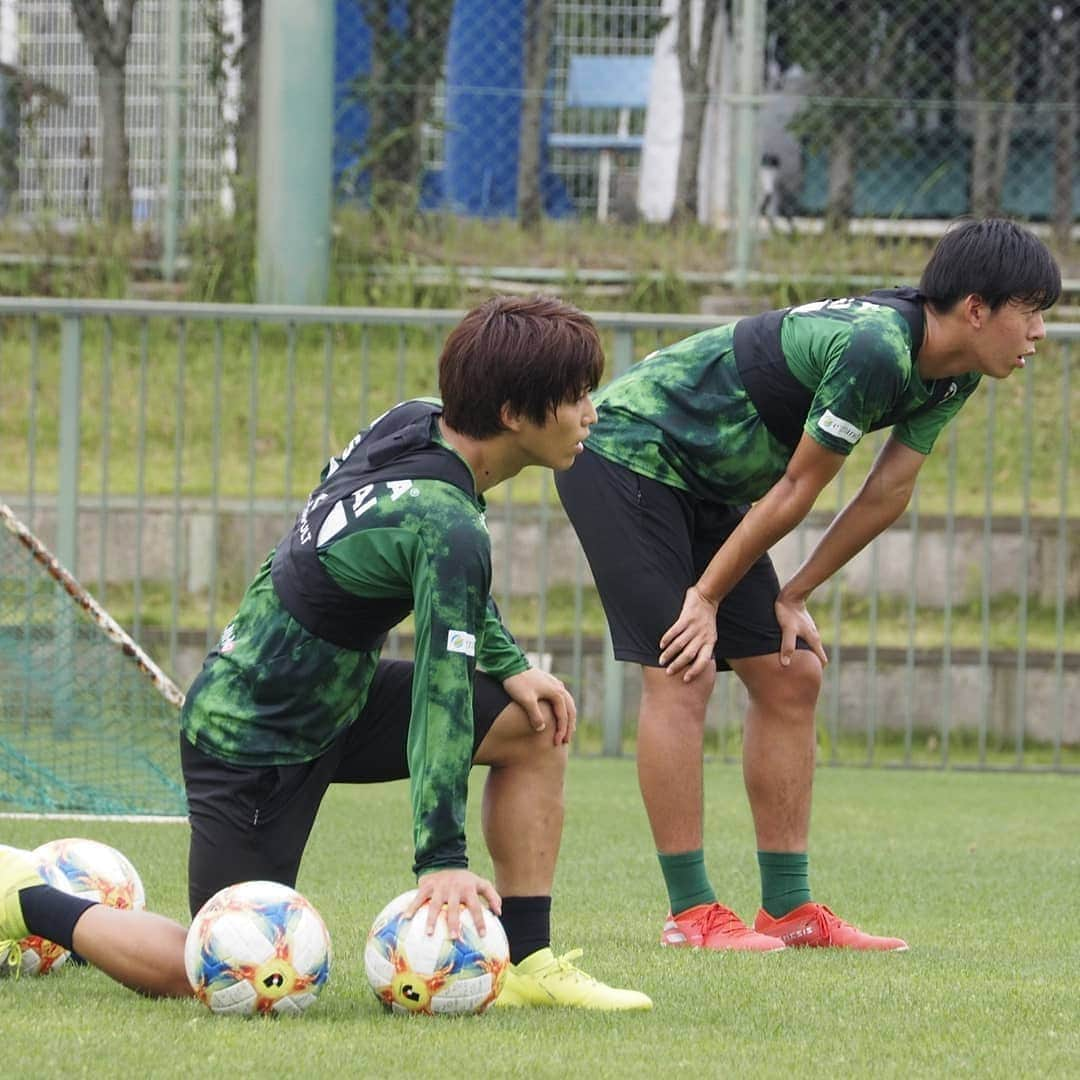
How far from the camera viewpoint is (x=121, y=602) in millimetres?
9398

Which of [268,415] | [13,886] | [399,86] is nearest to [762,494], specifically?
[13,886]

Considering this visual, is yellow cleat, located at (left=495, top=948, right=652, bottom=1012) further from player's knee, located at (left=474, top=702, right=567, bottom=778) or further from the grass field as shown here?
player's knee, located at (left=474, top=702, right=567, bottom=778)

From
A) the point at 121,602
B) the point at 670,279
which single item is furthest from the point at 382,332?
the point at 670,279

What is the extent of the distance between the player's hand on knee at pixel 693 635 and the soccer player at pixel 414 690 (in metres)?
0.83

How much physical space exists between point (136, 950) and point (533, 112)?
9628 millimetres

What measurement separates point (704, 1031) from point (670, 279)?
8644 millimetres

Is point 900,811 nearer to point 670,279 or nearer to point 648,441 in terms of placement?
point 648,441

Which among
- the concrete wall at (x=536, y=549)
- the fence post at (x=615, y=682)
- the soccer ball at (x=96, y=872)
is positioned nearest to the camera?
A: the soccer ball at (x=96, y=872)

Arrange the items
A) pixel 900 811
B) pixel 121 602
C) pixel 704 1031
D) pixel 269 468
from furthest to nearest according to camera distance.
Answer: pixel 269 468, pixel 121 602, pixel 900 811, pixel 704 1031

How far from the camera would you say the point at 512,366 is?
12.3ft

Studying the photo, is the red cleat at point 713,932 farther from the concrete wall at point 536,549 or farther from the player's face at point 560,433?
the concrete wall at point 536,549

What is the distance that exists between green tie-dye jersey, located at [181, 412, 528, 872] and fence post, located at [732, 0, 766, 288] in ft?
24.5

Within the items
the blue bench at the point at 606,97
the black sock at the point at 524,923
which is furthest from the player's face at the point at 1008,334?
the blue bench at the point at 606,97

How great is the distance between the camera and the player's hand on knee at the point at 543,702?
12.9 ft
